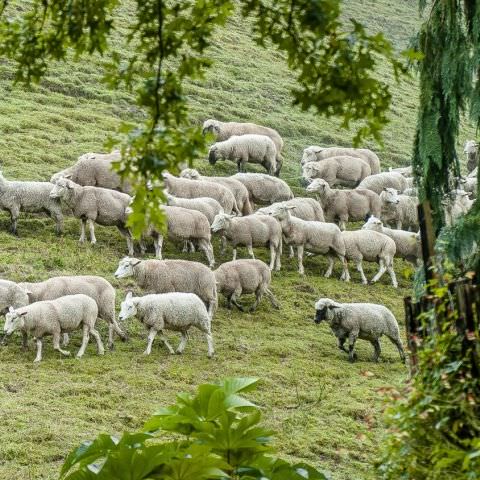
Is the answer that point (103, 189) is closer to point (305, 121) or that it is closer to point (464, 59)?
point (464, 59)

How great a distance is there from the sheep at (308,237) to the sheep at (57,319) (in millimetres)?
6693

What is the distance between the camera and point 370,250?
73.5 feet

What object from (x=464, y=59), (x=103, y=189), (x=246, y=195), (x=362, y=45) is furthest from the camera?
(x=246, y=195)

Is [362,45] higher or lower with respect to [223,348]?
higher

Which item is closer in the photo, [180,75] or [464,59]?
[180,75]

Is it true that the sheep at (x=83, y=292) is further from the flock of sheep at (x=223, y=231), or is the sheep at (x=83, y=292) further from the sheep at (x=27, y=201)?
the sheep at (x=27, y=201)

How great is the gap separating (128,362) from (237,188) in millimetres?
9186

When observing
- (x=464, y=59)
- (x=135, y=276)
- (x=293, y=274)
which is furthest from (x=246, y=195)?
(x=464, y=59)

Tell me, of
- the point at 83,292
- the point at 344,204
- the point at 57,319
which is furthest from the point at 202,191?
the point at 57,319

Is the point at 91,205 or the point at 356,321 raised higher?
the point at 356,321

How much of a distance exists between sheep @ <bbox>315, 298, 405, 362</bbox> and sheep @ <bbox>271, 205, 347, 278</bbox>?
4166 millimetres

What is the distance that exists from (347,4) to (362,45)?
51.7 meters

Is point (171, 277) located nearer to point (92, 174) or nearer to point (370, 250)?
point (92, 174)

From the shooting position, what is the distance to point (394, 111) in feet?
132
